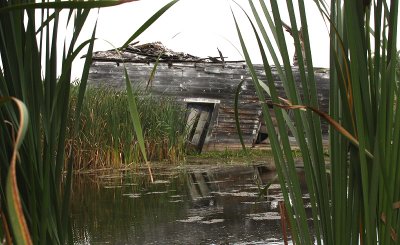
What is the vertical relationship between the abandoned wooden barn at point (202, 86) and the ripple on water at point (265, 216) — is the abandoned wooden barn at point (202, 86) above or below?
above

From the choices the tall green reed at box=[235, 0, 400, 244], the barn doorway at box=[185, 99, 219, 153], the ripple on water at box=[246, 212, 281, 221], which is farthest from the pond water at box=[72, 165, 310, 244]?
the barn doorway at box=[185, 99, 219, 153]

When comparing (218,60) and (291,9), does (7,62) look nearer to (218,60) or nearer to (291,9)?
(291,9)

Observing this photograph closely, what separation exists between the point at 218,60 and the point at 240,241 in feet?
38.3

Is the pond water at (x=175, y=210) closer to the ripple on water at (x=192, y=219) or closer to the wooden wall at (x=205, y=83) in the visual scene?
the ripple on water at (x=192, y=219)

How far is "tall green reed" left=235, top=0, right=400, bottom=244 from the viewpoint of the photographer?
116 centimetres

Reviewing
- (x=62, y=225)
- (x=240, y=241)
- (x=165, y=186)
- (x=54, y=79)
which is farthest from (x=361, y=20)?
(x=165, y=186)

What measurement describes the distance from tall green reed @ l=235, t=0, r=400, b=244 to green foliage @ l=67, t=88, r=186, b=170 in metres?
7.69

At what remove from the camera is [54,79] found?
1.36 meters

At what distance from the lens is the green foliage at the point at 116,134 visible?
9.82 m

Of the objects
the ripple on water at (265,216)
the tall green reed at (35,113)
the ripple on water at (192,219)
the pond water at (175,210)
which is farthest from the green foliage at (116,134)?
the tall green reed at (35,113)

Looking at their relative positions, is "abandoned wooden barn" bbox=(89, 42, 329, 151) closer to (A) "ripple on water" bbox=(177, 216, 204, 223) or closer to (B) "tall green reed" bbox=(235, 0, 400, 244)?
(A) "ripple on water" bbox=(177, 216, 204, 223)

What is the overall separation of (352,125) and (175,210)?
4.19m

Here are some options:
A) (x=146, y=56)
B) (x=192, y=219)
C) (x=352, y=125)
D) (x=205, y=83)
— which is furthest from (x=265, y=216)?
(x=146, y=56)

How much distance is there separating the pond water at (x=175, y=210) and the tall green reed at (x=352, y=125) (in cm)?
179
